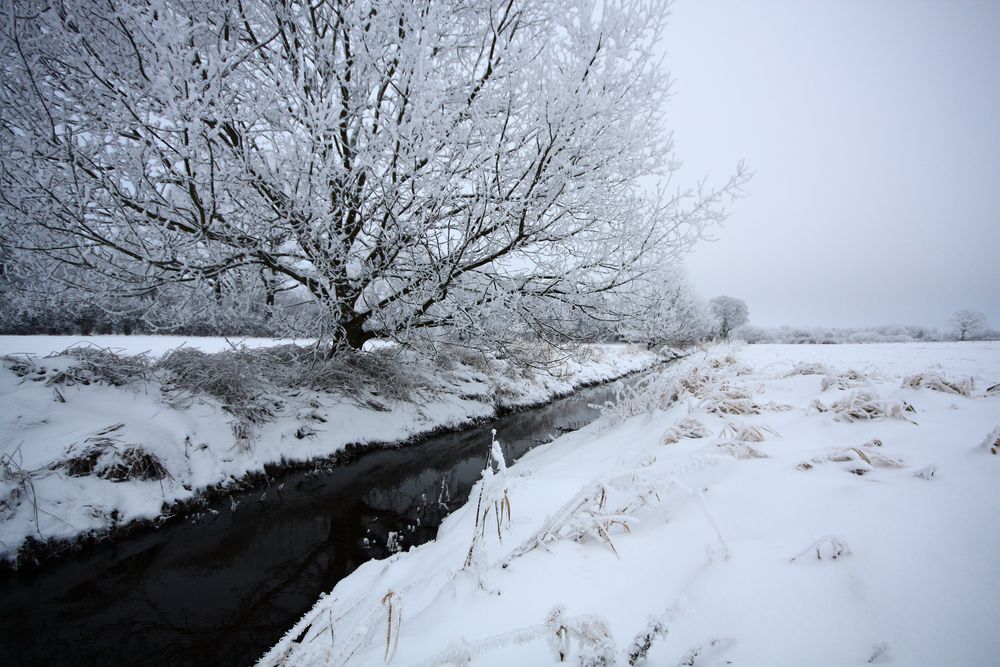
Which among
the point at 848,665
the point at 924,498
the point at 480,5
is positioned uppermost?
the point at 480,5

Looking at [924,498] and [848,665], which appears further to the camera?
[924,498]

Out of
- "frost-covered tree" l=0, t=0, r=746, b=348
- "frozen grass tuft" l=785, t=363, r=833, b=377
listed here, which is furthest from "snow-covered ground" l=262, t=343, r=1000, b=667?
Result: "frost-covered tree" l=0, t=0, r=746, b=348

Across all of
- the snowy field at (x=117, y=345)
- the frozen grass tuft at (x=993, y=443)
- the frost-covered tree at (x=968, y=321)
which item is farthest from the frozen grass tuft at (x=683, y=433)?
the frost-covered tree at (x=968, y=321)

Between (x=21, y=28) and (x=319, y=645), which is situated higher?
(x=21, y=28)

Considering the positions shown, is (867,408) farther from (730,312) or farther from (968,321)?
(730,312)

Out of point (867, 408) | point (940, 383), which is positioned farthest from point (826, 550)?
point (940, 383)

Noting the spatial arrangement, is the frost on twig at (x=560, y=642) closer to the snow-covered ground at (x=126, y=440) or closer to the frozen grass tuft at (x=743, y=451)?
the frozen grass tuft at (x=743, y=451)

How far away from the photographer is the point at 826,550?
1.20 metres

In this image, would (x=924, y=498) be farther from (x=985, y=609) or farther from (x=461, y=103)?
(x=461, y=103)

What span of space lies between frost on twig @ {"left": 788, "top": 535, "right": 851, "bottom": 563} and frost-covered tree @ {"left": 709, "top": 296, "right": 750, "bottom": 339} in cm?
5829

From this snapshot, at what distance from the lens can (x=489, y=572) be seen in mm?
1542

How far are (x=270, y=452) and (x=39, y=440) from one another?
178 cm

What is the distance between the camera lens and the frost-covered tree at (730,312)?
52969 mm

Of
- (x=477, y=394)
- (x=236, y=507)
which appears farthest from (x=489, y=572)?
(x=477, y=394)
